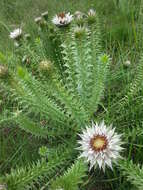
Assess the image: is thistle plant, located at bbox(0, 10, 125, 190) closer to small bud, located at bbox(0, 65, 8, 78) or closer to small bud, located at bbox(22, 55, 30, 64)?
small bud, located at bbox(0, 65, 8, 78)

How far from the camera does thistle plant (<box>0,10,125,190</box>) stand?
139 centimetres

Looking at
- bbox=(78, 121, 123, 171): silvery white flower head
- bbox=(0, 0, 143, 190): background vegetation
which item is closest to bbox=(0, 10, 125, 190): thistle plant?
bbox=(78, 121, 123, 171): silvery white flower head

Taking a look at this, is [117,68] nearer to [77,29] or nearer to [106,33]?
[106,33]

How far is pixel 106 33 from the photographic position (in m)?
2.84

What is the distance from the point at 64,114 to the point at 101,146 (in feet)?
1.87

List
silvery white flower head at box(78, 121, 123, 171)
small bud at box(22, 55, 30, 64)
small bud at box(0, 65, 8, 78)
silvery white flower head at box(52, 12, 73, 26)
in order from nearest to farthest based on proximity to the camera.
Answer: silvery white flower head at box(78, 121, 123, 171), small bud at box(0, 65, 8, 78), silvery white flower head at box(52, 12, 73, 26), small bud at box(22, 55, 30, 64)

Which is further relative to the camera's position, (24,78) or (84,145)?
(24,78)

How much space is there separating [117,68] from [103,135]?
45.3 inches

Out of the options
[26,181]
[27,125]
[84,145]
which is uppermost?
[27,125]

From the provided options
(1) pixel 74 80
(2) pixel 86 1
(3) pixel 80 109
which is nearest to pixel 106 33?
(2) pixel 86 1

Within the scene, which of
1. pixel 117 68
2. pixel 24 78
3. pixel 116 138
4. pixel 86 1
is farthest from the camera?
pixel 86 1

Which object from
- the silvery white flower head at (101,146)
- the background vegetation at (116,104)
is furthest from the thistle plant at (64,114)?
the background vegetation at (116,104)

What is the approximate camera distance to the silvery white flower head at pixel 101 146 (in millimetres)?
1321

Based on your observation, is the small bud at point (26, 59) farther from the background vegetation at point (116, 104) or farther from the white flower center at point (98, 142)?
the white flower center at point (98, 142)
